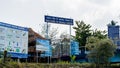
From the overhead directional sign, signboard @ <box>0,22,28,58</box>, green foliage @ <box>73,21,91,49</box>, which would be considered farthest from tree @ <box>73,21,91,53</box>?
→ signboard @ <box>0,22,28,58</box>

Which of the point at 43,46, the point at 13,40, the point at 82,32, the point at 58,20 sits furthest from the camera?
the point at 82,32

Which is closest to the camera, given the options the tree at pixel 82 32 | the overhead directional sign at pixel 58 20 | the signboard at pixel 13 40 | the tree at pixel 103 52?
the signboard at pixel 13 40

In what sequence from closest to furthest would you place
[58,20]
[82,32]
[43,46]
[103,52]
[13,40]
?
[13,40] → [43,46] → [103,52] → [58,20] → [82,32]

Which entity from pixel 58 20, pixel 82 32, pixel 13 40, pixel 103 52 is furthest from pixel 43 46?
pixel 82 32

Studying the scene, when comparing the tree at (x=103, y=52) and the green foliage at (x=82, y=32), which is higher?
the green foliage at (x=82, y=32)

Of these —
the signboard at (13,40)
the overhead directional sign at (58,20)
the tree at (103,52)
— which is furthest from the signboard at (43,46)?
the tree at (103,52)

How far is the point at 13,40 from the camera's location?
2380 centimetres

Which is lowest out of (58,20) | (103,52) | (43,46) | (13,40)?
(103,52)

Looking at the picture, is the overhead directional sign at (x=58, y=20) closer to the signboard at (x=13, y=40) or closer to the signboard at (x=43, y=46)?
the signboard at (x=43, y=46)

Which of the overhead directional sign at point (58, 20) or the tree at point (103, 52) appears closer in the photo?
the tree at point (103, 52)

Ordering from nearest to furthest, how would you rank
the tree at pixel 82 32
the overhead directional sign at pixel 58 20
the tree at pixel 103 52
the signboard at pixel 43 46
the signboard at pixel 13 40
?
the signboard at pixel 13 40, the signboard at pixel 43 46, the tree at pixel 103 52, the overhead directional sign at pixel 58 20, the tree at pixel 82 32

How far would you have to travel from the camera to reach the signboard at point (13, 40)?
23.1 m

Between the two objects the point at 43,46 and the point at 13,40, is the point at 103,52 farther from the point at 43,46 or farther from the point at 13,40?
the point at 13,40

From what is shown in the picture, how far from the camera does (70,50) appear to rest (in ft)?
96.5
